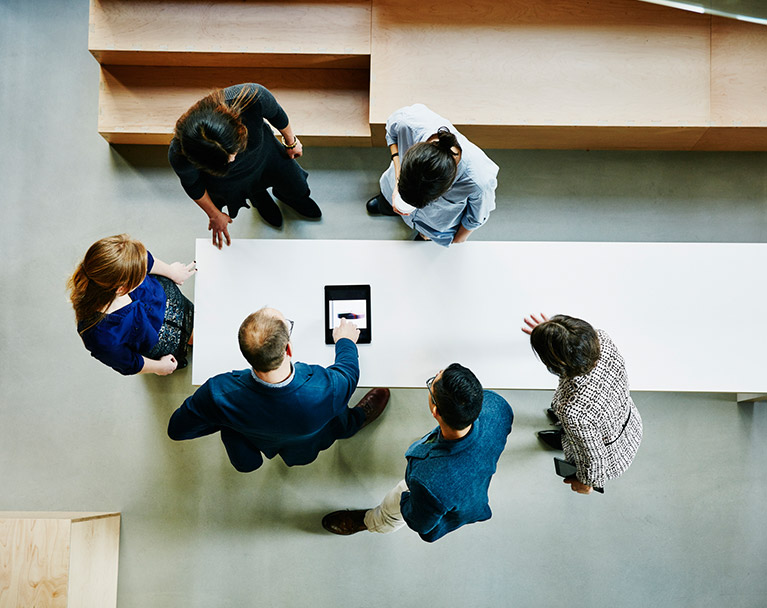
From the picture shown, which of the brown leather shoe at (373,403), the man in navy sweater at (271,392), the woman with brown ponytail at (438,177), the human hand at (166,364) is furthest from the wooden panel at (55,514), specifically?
the woman with brown ponytail at (438,177)

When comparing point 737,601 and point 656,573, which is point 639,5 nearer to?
point 656,573

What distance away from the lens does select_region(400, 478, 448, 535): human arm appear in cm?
162

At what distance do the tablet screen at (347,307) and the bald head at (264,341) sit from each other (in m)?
0.41

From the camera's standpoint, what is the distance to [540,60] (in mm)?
2547

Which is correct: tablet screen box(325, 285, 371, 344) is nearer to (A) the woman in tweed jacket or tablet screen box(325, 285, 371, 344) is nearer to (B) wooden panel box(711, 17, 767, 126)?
(A) the woman in tweed jacket

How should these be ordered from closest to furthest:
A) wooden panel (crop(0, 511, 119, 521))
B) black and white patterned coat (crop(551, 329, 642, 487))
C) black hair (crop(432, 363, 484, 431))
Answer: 1. black hair (crop(432, 363, 484, 431))
2. black and white patterned coat (crop(551, 329, 642, 487))
3. wooden panel (crop(0, 511, 119, 521))

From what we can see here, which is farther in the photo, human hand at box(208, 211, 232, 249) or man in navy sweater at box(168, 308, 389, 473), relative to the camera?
human hand at box(208, 211, 232, 249)

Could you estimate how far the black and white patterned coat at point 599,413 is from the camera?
180 cm

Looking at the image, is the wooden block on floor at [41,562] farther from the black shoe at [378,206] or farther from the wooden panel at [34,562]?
the black shoe at [378,206]

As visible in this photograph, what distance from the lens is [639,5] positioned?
2525mm

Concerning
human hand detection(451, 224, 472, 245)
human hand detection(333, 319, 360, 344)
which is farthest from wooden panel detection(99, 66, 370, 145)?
human hand detection(333, 319, 360, 344)

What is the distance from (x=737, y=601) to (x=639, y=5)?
301cm

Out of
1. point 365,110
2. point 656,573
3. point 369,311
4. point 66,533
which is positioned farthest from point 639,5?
point 66,533

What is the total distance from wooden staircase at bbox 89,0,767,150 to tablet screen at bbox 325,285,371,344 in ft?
3.22
